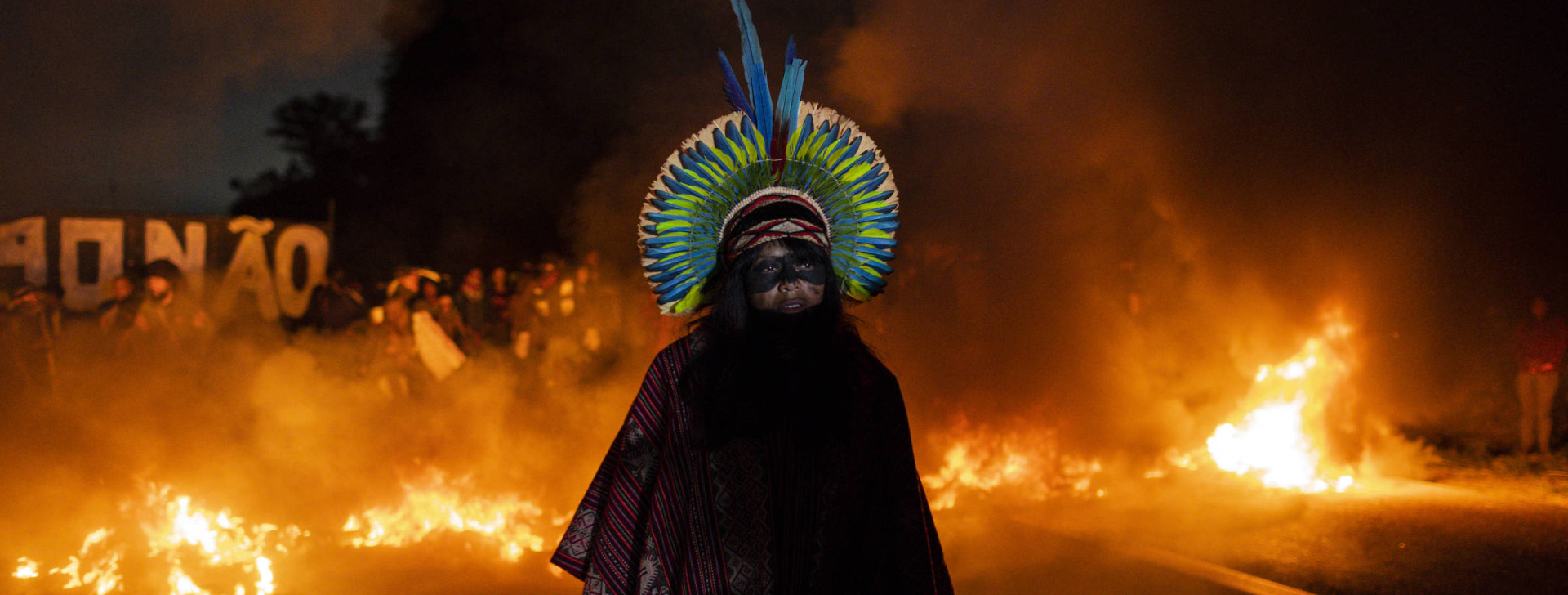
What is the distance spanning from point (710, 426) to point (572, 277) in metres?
7.15

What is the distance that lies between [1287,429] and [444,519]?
259 inches

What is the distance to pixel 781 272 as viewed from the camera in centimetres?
237

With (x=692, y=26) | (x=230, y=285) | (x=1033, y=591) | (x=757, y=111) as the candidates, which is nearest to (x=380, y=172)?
(x=230, y=285)

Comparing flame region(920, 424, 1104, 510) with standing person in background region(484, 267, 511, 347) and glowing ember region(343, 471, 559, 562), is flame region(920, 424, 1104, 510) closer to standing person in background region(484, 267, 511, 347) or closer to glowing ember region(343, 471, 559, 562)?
glowing ember region(343, 471, 559, 562)

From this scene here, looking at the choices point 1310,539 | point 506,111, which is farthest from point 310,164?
point 1310,539

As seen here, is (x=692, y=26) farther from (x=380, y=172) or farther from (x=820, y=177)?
(x=380, y=172)

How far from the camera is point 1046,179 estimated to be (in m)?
8.43

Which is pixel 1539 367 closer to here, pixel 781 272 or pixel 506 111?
pixel 781 272

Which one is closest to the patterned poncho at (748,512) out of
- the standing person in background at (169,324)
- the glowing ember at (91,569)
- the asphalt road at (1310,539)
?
the asphalt road at (1310,539)

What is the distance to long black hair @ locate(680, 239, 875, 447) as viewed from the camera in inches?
88.2

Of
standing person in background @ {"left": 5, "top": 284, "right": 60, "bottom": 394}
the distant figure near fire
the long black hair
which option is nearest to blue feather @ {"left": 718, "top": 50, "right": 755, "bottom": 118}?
Answer: the long black hair

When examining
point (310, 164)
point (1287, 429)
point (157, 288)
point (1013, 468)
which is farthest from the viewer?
point (310, 164)

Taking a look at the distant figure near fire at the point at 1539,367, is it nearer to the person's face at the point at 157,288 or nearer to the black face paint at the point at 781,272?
the black face paint at the point at 781,272

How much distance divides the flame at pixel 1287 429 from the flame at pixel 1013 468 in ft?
4.16
